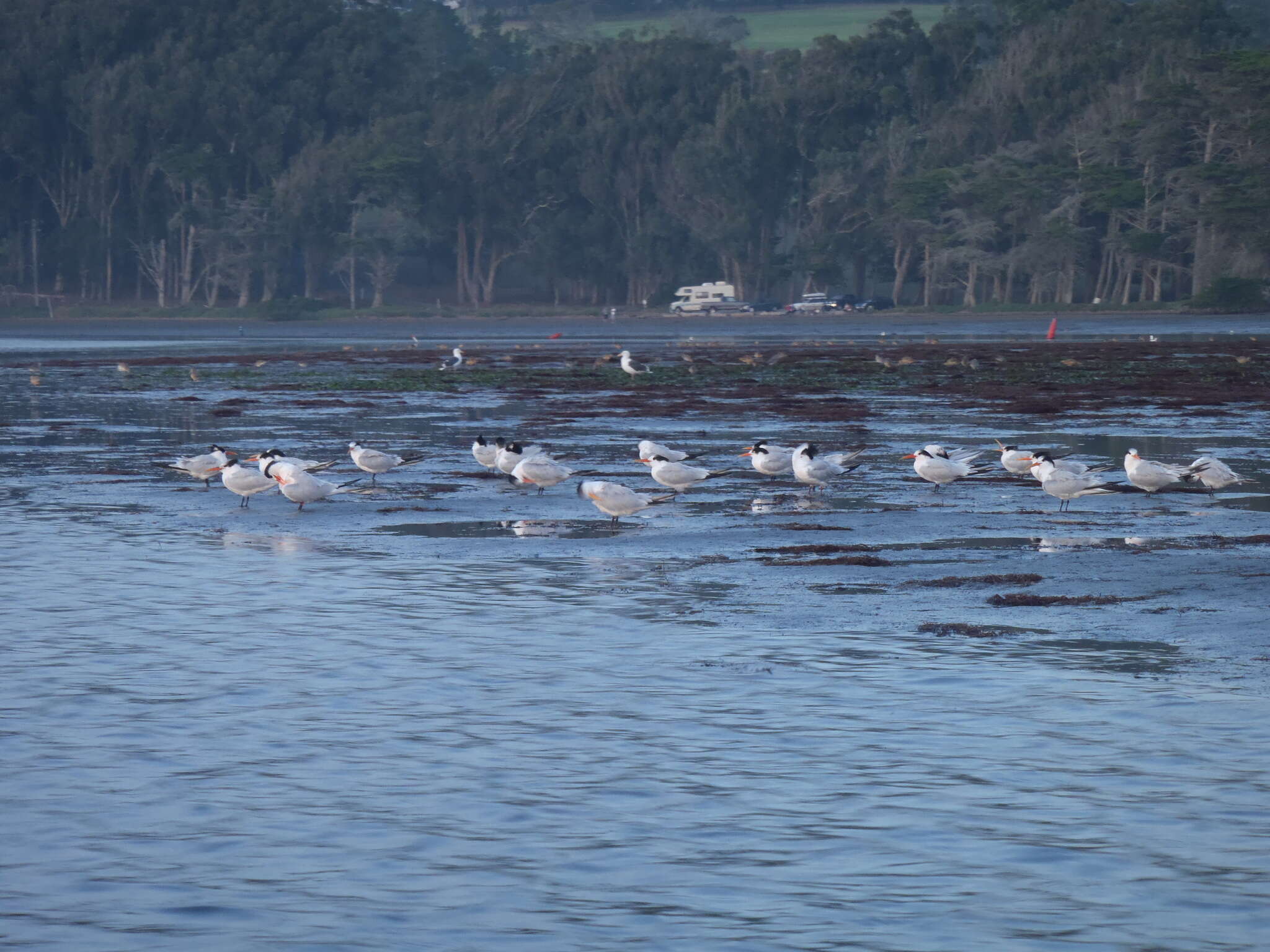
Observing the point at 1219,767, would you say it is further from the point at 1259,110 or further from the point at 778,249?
→ the point at 778,249

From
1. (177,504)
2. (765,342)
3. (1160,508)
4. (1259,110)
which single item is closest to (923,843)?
(1160,508)

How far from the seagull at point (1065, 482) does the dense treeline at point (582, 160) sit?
8414 centimetres

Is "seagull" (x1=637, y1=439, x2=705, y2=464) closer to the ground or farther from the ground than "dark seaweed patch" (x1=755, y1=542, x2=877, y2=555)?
farther from the ground

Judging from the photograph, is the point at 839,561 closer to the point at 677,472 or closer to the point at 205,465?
the point at 677,472

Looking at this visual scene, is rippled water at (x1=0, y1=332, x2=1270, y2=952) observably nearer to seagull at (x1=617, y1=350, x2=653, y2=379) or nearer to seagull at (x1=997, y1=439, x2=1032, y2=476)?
seagull at (x1=997, y1=439, x2=1032, y2=476)

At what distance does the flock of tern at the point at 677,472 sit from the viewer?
20453mm

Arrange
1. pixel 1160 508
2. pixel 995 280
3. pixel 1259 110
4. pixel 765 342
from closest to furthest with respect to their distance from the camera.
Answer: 1. pixel 1160 508
2. pixel 765 342
3. pixel 1259 110
4. pixel 995 280

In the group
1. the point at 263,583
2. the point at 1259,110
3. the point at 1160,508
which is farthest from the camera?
the point at 1259,110

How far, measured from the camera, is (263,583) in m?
16.6

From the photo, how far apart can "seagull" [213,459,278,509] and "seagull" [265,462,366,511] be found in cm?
14

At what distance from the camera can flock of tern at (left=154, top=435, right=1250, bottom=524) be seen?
20.5 meters

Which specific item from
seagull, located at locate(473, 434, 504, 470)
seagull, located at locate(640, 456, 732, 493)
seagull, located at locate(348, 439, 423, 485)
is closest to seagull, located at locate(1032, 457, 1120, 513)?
seagull, located at locate(640, 456, 732, 493)

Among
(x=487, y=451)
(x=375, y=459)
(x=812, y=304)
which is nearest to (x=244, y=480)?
(x=375, y=459)

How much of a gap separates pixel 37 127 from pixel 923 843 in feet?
431
